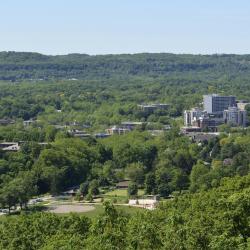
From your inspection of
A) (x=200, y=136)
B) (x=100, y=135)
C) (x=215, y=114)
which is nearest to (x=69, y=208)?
(x=200, y=136)

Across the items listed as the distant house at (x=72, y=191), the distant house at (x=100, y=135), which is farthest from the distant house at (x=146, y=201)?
the distant house at (x=100, y=135)

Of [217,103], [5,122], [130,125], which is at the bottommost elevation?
[130,125]

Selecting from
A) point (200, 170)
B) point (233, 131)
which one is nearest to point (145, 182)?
point (200, 170)

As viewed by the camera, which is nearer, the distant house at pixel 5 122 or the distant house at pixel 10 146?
the distant house at pixel 10 146

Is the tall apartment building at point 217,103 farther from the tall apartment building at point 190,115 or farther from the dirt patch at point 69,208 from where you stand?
the dirt patch at point 69,208

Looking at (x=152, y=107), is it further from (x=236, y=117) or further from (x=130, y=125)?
(x=236, y=117)

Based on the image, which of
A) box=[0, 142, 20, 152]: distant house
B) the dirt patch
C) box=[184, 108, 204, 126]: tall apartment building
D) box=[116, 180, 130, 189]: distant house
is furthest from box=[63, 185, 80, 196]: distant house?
box=[184, 108, 204, 126]: tall apartment building

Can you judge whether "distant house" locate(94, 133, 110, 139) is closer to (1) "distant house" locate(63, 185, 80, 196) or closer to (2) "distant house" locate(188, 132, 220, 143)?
(2) "distant house" locate(188, 132, 220, 143)

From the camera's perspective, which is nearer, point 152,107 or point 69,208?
point 69,208
